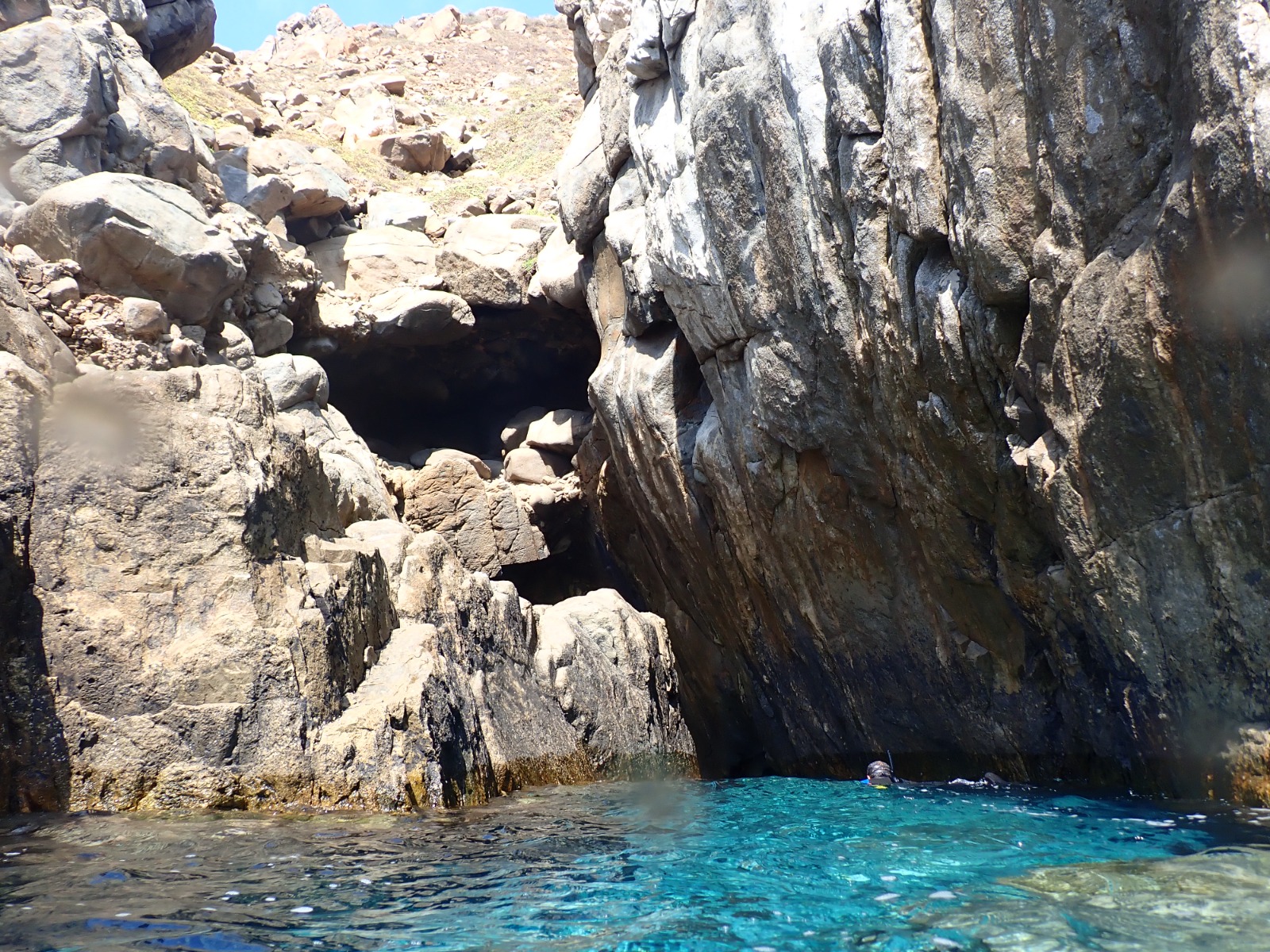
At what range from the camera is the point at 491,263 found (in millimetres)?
16875

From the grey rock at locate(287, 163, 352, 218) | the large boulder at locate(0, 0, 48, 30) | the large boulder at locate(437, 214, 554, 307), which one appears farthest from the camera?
the grey rock at locate(287, 163, 352, 218)

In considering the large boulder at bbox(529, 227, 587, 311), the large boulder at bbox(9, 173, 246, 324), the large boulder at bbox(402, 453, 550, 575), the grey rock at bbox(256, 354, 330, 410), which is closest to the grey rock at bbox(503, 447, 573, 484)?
the large boulder at bbox(402, 453, 550, 575)

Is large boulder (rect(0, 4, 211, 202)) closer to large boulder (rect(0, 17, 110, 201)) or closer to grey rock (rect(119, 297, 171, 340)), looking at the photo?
large boulder (rect(0, 17, 110, 201))

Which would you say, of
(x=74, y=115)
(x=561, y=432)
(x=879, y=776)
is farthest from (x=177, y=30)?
(x=879, y=776)

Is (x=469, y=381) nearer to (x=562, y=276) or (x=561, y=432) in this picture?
(x=561, y=432)

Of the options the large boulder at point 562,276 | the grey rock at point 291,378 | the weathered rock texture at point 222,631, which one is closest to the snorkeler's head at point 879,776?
the weathered rock texture at point 222,631

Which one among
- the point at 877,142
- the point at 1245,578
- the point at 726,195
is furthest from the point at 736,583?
the point at 1245,578

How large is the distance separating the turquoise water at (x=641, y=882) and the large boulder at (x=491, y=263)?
11219 mm

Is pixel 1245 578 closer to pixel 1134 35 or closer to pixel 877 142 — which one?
pixel 1134 35

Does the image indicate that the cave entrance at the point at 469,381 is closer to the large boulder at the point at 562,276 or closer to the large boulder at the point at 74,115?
the large boulder at the point at 562,276

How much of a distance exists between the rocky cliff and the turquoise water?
0.63 meters

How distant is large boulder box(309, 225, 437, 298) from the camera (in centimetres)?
1759

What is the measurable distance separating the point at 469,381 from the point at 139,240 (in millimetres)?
6997

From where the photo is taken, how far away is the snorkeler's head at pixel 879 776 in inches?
383
